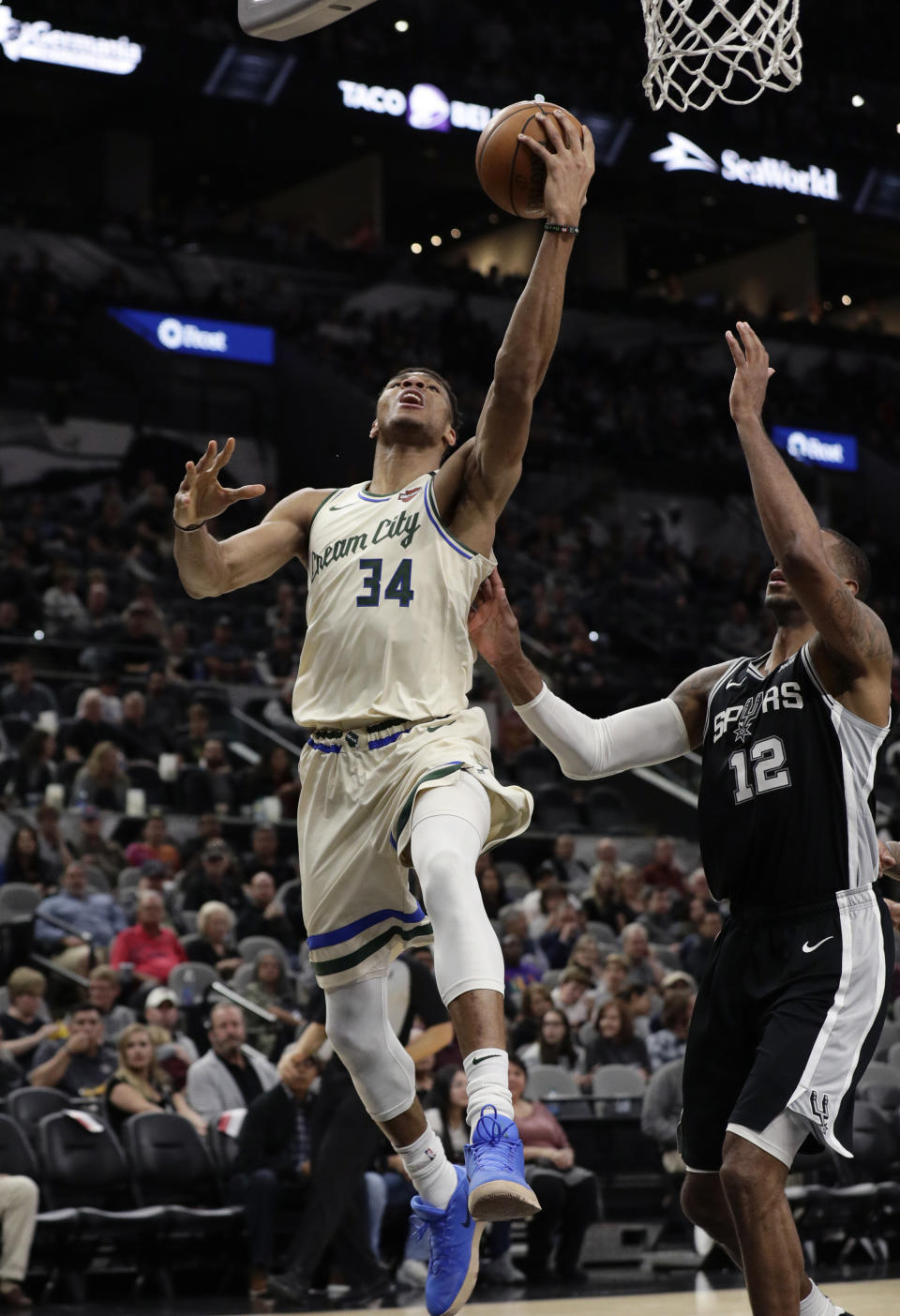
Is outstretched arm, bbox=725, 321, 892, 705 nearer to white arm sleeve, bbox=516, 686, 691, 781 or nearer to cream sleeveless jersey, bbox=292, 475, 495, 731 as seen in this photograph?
white arm sleeve, bbox=516, 686, 691, 781

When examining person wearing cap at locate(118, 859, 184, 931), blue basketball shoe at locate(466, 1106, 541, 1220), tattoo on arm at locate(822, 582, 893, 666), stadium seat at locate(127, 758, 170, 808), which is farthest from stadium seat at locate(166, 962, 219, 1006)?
tattoo on arm at locate(822, 582, 893, 666)

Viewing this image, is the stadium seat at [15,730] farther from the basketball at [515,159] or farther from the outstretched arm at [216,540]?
the basketball at [515,159]

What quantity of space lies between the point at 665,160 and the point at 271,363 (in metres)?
7.79

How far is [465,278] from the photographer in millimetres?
29703

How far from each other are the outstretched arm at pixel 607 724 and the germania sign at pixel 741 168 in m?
25.2

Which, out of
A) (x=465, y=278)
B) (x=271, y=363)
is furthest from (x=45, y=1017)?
(x=465, y=278)

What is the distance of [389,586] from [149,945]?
7.62 m

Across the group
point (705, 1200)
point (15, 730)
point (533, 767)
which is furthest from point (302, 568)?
point (705, 1200)

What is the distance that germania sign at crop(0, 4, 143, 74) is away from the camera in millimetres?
24250

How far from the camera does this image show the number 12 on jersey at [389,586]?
16.6 ft

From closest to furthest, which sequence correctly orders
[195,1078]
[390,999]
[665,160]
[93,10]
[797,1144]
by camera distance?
[797,1144] < [390,999] < [195,1078] < [93,10] < [665,160]

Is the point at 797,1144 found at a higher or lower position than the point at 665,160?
lower

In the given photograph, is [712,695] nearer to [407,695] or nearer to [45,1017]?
[407,695]

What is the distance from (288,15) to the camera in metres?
5.61
